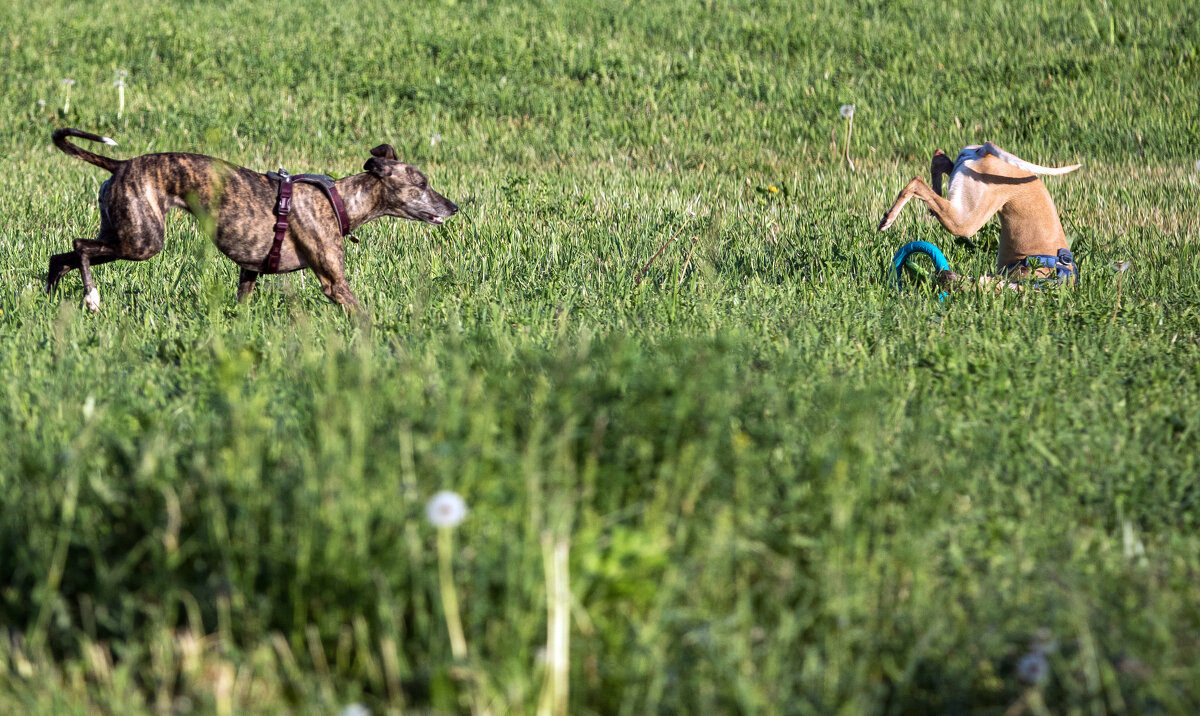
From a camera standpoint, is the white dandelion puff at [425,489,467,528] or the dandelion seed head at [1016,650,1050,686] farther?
the dandelion seed head at [1016,650,1050,686]

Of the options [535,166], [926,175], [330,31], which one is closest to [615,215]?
[535,166]

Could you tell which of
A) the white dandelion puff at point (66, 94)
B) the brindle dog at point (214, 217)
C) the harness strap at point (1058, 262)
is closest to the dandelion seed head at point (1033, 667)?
the brindle dog at point (214, 217)

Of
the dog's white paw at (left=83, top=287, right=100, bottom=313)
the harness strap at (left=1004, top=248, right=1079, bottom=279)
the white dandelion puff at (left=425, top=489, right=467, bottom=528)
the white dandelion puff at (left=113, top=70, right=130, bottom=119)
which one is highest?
the white dandelion puff at (left=113, top=70, right=130, bottom=119)

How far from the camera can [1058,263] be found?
241 inches

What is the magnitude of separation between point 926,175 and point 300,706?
917cm

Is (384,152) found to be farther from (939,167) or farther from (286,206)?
(939,167)

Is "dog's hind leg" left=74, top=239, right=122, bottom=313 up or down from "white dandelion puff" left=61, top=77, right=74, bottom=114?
down

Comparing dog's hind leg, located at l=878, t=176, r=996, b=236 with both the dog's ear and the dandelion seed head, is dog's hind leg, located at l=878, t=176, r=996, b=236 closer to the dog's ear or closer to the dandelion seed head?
the dog's ear

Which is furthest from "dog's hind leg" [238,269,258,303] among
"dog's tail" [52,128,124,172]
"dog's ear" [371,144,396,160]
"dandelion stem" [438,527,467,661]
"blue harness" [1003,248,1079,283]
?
"blue harness" [1003,248,1079,283]

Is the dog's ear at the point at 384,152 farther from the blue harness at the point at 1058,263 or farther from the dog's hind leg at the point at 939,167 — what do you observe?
the blue harness at the point at 1058,263

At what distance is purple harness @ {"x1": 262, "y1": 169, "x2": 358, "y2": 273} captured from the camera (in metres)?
5.59

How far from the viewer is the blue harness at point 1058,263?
238 inches

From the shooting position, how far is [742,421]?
129 inches

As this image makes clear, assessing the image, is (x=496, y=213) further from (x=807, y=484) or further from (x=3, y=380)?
(x=807, y=484)
